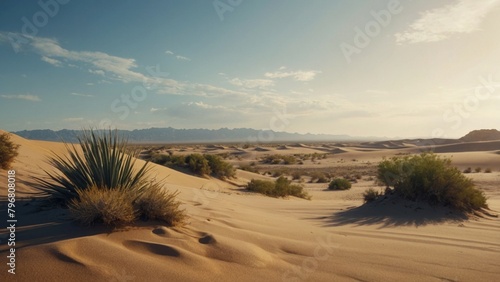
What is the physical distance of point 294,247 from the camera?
14.8 ft

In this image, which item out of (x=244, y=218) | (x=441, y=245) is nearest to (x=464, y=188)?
(x=441, y=245)

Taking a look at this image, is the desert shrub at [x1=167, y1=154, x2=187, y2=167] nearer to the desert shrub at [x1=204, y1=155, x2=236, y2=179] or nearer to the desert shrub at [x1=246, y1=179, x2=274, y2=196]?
the desert shrub at [x1=204, y1=155, x2=236, y2=179]

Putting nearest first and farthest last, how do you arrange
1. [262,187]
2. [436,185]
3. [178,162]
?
[436,185]
[262,187]
[178,162]

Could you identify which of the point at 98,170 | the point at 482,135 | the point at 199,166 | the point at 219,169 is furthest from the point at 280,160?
the point at 482,135

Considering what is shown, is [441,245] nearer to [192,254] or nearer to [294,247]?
[294,247]

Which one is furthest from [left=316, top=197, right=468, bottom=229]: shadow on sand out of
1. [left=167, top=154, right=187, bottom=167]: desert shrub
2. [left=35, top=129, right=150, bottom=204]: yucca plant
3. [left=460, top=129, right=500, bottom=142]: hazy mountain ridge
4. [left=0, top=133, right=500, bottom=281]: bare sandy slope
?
[left=460, top=129, right=500, bottom=142]: hazy mountain ridge

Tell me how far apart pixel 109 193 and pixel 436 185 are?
282 inches

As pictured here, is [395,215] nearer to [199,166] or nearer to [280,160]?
[199,166]

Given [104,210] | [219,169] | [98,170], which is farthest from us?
[219,169]

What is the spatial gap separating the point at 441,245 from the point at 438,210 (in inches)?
112

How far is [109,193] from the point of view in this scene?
4.45m

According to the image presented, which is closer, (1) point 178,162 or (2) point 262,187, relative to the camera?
(2) point 262,187

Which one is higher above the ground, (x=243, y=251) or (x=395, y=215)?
(x=243, y=251)

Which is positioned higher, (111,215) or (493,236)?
(111,215)
